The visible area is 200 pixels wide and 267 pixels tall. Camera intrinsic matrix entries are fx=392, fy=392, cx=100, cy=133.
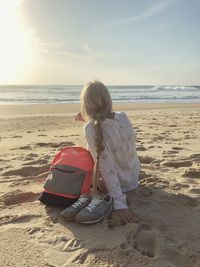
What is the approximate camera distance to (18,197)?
12.3ft

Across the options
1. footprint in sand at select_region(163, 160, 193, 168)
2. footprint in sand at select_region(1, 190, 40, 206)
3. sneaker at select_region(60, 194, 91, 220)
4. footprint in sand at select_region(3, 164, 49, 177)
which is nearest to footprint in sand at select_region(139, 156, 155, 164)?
footprint in sand at select_region(163, 160, 193, 168)

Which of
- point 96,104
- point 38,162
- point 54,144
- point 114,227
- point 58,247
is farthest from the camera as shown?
point 54,144

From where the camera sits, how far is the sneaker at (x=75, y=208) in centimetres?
303

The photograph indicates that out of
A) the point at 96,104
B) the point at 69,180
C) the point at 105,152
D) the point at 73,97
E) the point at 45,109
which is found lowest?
the point at 73,97

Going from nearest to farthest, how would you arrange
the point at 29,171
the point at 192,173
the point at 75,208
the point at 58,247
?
the point at 58,247, the point at 75,208, the point at 192,173, the point at 29,171

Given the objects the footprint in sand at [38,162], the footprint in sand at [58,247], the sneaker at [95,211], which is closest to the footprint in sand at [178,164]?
the footprint in sand at [38,162]

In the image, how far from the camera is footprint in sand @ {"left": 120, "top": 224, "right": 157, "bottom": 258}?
8.61 ft

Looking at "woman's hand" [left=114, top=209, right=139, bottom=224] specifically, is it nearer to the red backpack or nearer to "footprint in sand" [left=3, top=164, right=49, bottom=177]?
the red backpack

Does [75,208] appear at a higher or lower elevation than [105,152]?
lower

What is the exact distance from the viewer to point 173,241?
2.74m

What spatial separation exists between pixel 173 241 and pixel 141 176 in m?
1.57

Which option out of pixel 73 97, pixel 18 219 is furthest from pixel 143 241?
pixel 73 97

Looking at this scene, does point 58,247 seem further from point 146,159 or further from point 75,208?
point 146,159

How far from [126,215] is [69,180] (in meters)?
0.57
